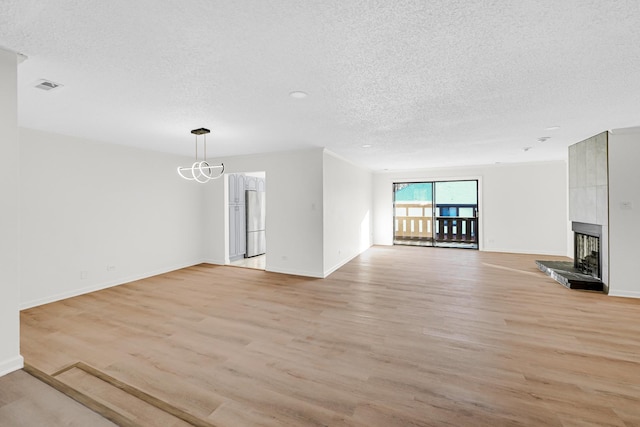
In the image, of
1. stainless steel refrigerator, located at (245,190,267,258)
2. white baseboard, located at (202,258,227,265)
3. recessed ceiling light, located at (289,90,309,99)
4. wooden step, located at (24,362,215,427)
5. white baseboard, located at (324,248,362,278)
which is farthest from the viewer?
stainless steel refrigerator, located at (245,190,267,258)

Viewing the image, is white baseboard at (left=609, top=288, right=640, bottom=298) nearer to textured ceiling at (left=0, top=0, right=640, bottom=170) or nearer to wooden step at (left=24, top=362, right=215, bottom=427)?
textured ceiling at (left=0, top=0, right=640, bottom=170)

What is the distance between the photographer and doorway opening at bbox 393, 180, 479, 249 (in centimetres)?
846

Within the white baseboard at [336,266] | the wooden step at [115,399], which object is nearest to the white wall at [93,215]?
the wooden step at [115,399]

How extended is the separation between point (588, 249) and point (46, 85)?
25.1ft

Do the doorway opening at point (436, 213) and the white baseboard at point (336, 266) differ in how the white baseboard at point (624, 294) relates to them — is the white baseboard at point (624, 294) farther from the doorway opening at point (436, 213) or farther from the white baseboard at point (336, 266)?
the white baseboard at point (336, 266)

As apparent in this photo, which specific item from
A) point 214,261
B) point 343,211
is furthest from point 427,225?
point 214,261

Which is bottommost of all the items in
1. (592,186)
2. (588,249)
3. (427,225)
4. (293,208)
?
(588,249)

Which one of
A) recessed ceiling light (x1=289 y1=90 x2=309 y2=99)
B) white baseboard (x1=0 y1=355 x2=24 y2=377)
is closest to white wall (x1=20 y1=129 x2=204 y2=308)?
white baseboard (x1=0 y1=355 x2=24 y2=377)

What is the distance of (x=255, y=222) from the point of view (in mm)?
7441

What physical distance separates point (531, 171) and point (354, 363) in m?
7.50

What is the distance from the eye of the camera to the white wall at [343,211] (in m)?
5.35

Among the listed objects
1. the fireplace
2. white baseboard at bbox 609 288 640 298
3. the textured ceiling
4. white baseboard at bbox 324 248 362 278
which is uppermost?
the textured ceiling

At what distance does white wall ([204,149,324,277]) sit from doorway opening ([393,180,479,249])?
4.57 meters

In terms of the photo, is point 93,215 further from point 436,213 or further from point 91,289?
point 436,213
